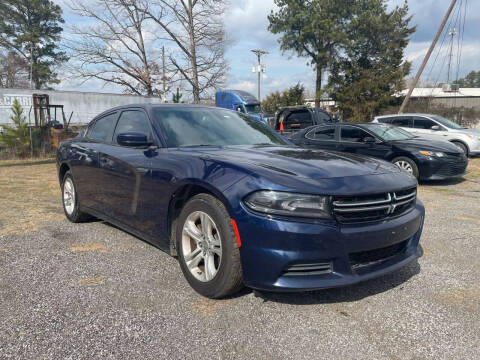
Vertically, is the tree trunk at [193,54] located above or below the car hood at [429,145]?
above

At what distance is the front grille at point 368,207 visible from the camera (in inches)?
93.4

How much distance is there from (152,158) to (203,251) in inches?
39.3

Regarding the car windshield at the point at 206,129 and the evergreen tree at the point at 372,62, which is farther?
the evergreen tree at the point at 372,62

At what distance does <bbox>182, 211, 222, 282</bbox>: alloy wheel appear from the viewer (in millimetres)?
2648

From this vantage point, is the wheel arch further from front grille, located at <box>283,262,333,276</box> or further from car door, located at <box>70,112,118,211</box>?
car door, located at <box>70,112,118,211</box>

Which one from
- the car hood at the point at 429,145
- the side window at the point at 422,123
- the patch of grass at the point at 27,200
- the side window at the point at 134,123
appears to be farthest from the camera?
the side window at the point at 422,123

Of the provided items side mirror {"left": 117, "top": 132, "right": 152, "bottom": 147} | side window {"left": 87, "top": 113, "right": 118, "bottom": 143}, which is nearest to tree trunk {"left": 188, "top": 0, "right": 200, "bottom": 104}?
side window {"left": 87, "top": 113, "right": 118, "bottom": 143}

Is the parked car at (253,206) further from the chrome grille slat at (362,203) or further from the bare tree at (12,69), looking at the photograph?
the bare tree at (12,69)

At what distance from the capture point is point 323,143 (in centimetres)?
895

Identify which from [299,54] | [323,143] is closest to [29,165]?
[323,143]

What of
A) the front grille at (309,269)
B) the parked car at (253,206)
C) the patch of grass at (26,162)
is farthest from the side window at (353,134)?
the patch of grass at (26,162)

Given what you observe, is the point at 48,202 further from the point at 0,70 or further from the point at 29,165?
the point at 0,70

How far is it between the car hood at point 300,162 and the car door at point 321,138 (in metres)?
5.65

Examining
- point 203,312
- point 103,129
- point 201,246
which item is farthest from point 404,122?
point 203,312
